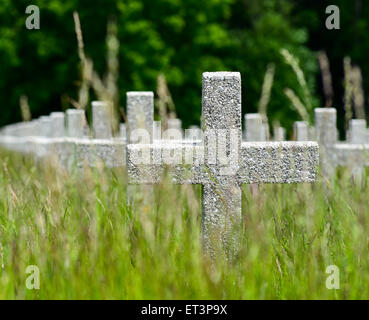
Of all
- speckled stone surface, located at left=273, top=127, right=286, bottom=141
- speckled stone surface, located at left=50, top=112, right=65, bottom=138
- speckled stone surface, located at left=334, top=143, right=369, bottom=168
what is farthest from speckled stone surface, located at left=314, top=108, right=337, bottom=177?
speckled stone surface, located at left=50, top=112, right=65, bottom=138

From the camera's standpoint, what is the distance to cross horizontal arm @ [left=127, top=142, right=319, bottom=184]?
12.1 feet

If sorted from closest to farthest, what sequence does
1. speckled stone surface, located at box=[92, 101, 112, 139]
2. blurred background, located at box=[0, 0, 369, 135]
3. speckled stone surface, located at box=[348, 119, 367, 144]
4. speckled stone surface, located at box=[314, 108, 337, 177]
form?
1. speckled stone surface, located at box=[92, 101, 112, 139]
2. speckled stone surface, located at box=[314, 108, 337, 177]
3. speckled stone surface, located at box=[348, 119, 367, 144]
4. blurred background, located at box=[0, 0, 369, 135]

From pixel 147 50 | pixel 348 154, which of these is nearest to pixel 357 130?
pixel 348 154

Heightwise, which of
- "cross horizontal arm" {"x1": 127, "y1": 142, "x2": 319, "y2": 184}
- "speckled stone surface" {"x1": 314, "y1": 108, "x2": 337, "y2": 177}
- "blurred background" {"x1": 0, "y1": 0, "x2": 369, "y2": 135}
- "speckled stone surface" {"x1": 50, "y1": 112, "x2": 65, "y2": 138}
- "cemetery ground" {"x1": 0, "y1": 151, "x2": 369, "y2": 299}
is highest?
"blurred background" {"x1": 0, "y1": 0, "x2": 369, "y2": 135}

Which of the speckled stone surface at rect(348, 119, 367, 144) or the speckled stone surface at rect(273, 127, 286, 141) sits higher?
the speckled stone surface at rect(348, 119, 367, 144)

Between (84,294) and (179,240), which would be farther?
(179,240)

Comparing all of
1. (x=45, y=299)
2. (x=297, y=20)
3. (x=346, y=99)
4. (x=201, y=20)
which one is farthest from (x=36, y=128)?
(x=297, y=20)

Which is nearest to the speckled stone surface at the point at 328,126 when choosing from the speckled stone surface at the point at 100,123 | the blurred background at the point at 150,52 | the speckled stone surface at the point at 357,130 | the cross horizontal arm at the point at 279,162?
the speckled stone surface at the point at 357,130

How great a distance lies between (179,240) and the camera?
346 centimetres

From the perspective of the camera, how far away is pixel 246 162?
12.4 feet

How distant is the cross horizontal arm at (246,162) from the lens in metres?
3.68

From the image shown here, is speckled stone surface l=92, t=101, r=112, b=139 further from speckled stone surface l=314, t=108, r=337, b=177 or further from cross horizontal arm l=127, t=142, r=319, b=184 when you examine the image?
cross horizontal arm l=127, t=142, r=319, b=184
